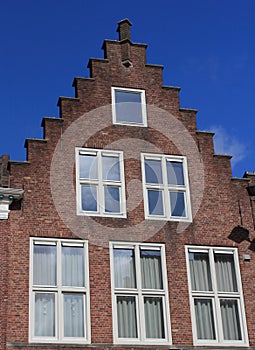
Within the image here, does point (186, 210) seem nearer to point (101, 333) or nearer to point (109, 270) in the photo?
point (109, 270)

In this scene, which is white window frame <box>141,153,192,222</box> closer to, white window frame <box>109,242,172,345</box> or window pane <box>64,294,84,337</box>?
white window frame <box>109,242,172,345</box>

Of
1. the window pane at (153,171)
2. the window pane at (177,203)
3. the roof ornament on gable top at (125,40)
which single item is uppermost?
the roof ornament on gable top at (125,40)

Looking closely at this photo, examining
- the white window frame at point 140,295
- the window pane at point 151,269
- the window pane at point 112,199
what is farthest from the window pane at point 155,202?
the window pane at point 151,269

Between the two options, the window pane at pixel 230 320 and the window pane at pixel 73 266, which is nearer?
the window pane at pixel 73 266

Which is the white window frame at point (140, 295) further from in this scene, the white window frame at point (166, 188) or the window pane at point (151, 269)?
the white window frame at point (166, 188)

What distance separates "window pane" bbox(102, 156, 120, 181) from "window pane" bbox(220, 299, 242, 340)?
209 inches

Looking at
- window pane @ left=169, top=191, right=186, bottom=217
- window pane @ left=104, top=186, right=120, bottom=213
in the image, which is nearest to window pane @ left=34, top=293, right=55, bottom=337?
window pane @ left=104, top=186, right=120, bottom=213

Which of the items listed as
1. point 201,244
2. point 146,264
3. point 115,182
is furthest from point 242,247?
point 115,182

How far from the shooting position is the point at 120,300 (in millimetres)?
19828

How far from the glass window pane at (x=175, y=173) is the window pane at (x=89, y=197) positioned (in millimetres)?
2666

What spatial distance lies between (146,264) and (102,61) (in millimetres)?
7582

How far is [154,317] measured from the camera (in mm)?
19938

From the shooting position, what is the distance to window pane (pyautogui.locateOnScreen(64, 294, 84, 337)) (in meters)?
19.0

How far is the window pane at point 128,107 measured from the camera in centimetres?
2285
